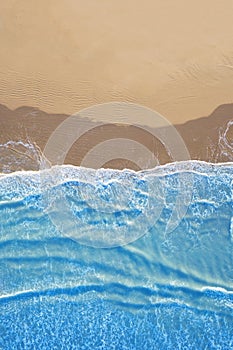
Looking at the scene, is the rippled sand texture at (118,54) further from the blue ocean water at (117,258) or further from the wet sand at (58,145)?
the blue ocean water at (117,258)

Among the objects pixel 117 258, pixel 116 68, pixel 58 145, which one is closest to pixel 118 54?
pixel 116 68


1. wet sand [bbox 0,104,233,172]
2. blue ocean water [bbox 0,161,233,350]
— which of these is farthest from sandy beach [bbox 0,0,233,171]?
blue ocean water [bbox 0,161,233,350]

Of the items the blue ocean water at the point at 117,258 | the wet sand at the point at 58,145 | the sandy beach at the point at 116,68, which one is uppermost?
the sandy beach at the point at 116,68

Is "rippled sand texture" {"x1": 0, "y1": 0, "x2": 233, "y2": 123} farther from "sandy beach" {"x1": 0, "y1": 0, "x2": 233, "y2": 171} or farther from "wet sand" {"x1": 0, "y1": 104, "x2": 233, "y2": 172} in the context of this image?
"wet sand" {"x1": 0, "y1": 104, "x2": 233, "y2": 172}

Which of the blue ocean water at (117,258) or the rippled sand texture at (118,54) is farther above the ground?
the rippled sand texture at (118,54)

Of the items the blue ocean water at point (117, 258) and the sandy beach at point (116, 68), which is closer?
the blue ocean water at point (117, 258)

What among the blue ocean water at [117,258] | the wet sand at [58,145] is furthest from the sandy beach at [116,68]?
the blue ocean water at [117,258]

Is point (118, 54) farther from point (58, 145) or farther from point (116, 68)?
point (58, 145)
